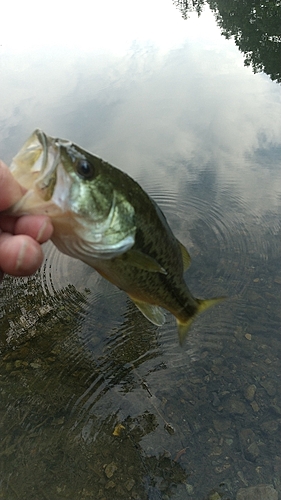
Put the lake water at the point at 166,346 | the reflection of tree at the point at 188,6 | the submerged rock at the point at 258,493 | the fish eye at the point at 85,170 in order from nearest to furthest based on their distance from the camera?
the fish eye at the point at 85,170 → the submerged rock at the point at 258,493 → the lake water at the point at 166,346 → the reflection of tree at the point at 188,6

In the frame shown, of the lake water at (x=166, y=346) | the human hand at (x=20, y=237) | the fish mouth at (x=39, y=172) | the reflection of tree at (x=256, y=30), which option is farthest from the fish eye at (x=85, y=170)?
the reflection of tree at (x=256, y=30)

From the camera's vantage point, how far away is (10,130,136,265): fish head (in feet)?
5.33

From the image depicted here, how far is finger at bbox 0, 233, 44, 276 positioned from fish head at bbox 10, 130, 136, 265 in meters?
0.13

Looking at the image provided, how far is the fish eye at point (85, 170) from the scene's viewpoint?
1713mm

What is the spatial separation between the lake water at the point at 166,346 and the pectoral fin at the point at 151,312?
192 centimetres

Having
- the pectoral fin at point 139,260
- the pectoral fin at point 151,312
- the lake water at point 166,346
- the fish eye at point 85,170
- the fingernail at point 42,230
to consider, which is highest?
the fish eye at point 85,170

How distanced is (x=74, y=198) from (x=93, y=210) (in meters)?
0.10

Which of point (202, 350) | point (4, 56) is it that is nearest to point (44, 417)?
point (202, 350)

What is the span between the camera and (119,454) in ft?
11.7

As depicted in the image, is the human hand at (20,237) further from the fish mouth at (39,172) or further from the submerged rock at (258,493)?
the submerged rock at (258,493)

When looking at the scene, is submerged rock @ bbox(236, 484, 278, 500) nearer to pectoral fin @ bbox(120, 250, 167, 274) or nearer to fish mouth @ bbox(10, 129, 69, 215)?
pectoral fin @ bbox(120, 250, 167, 274)

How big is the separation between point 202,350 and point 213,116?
651cm

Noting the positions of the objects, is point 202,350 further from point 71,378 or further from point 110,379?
point 71,378

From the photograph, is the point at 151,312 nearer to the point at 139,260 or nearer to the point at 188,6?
the point at 139,260
